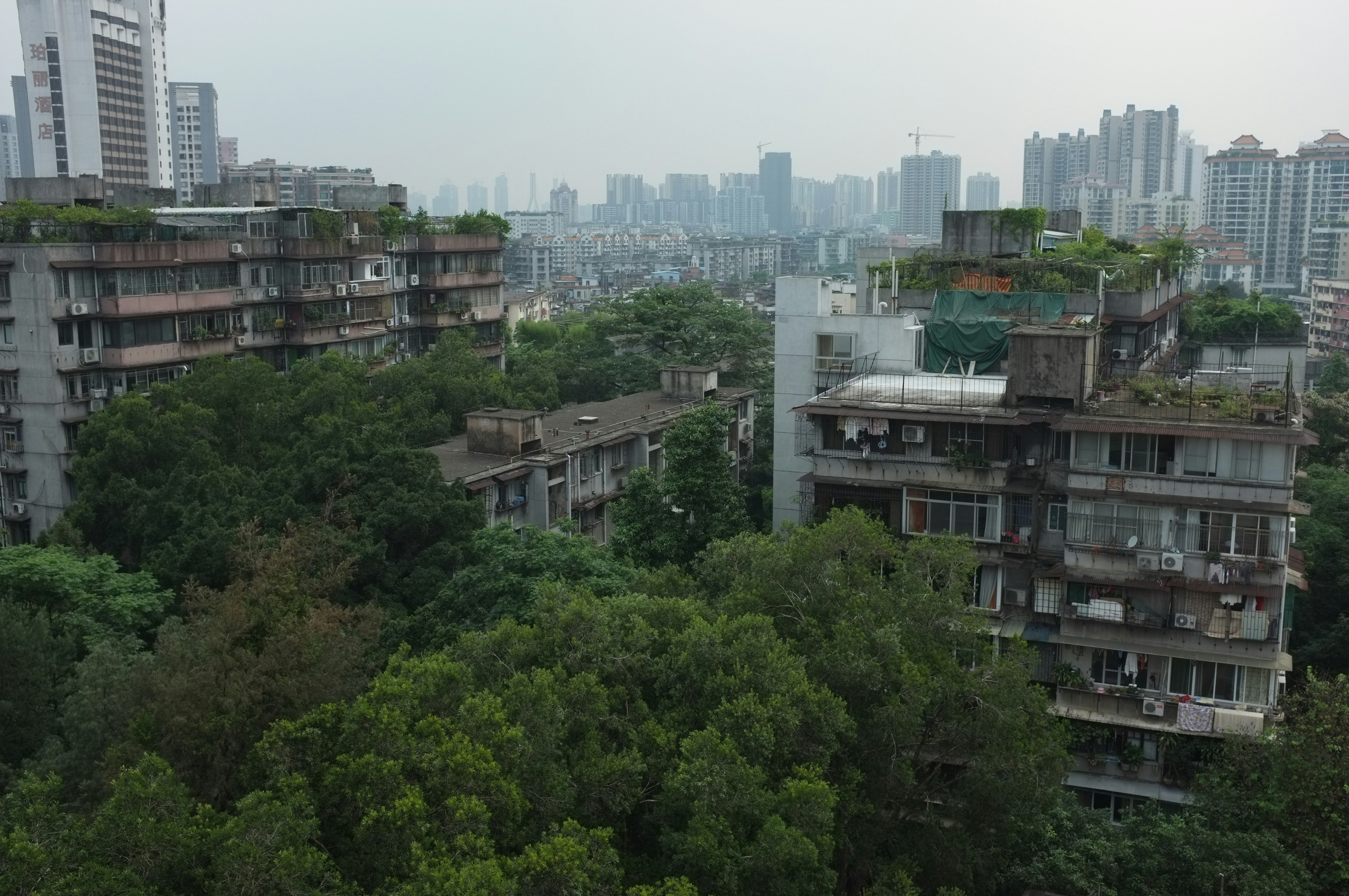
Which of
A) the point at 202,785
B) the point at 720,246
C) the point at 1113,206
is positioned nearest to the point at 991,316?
A: the point at 202,785

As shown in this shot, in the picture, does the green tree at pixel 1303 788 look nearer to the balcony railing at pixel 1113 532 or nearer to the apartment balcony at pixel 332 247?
the balcony railing at pixel 1113 532

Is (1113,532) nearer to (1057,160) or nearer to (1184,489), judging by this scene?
(1184,489)

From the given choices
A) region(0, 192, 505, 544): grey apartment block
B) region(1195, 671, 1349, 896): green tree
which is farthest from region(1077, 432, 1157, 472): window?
region(0, 192, 505, 544): grey apartment block

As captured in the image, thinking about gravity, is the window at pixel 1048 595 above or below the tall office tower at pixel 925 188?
below

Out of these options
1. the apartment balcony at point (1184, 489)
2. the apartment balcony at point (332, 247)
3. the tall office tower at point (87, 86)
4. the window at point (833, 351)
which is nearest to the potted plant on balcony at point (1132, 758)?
the apartment balcony at point (1184, 489)

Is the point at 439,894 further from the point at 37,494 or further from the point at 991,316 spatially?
the point at 37,494

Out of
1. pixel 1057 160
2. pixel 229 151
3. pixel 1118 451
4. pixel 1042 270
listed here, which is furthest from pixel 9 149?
pixel 1118 451
